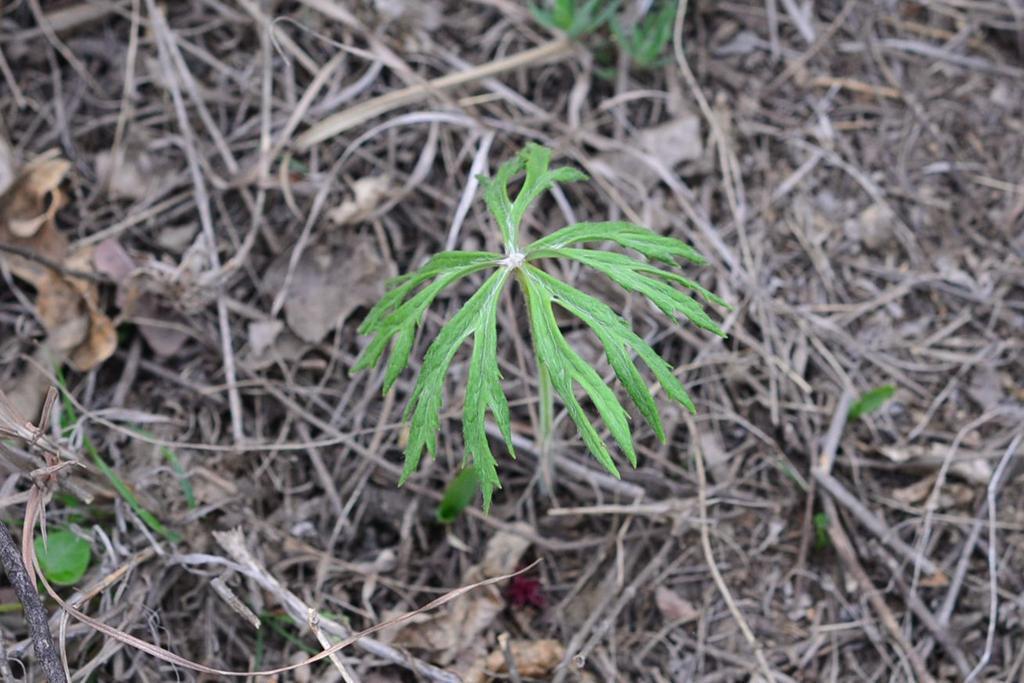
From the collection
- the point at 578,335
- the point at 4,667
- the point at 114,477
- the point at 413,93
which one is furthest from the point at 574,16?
the point at 4,667

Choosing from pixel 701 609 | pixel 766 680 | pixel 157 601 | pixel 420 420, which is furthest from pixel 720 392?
pixel 157 601

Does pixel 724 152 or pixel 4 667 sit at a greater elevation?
pixel 724 152

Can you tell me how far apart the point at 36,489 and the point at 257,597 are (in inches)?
27.1

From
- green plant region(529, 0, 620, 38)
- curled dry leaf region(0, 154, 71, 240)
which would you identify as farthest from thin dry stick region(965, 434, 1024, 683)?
curled dry leaf region(0, 154, 71, 240)

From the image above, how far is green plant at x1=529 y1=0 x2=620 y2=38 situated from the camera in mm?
3184

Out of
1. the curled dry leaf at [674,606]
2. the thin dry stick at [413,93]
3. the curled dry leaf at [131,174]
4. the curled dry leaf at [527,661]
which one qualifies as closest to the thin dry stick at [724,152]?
the thin dry stick at [413,93]

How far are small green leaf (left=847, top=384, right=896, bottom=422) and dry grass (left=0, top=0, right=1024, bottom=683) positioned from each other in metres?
0.06

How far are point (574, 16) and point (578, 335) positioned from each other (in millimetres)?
1247

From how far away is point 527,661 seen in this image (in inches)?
101

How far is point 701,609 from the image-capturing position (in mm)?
2697

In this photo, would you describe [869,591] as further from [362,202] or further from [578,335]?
[362,202]

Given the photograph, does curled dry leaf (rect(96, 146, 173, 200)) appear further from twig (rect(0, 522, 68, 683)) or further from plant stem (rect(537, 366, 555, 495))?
plant stem (rect(537, 366, 555, 495))

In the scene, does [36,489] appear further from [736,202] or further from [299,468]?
[736,202]

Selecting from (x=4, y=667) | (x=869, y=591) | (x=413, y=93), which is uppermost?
(x=413, y=93)
